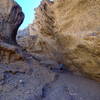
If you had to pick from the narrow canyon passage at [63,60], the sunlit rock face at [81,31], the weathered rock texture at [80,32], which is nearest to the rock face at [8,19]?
the narrow canyon passage at [63,60]

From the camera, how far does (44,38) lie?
6.76 m

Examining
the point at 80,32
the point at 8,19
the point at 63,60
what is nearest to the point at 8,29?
the point at 8,19

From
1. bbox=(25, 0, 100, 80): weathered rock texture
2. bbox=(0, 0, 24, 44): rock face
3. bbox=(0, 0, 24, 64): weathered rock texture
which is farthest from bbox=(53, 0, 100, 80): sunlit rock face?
bbox=(0, 0, 24, 44): rock face

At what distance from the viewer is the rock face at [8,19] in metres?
5.49

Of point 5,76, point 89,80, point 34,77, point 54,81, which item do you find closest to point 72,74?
point 89,80

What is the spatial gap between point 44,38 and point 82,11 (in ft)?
8.94

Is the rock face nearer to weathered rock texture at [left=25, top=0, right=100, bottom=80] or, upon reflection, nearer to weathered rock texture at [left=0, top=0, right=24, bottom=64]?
weathered rock texture at [left=0, top=0, right=24, bottom=64]

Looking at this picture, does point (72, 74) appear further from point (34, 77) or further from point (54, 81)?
point (34, 77)

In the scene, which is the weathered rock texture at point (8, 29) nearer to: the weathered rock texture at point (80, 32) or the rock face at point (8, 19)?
the rock face at point (8, 19)

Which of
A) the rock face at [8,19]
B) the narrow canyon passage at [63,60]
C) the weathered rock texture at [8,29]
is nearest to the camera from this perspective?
the narrow canyon passage at [63,60]

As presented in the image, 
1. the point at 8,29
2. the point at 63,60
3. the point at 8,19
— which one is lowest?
the point at 63,60

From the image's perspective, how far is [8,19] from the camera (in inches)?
225

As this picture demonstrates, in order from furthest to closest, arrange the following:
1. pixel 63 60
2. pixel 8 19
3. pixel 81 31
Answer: pixel 63 60 < pixel 8 19 < pixel 81 31

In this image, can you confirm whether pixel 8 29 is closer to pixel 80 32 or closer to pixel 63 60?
pixel 63 60
